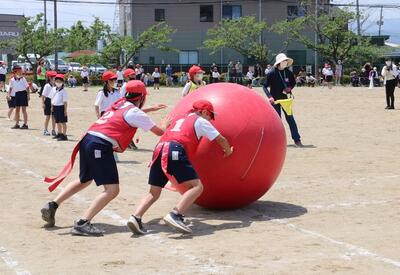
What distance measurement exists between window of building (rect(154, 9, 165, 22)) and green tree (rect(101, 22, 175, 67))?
5.16 meters

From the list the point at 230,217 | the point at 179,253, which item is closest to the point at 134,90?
the point at 230,217

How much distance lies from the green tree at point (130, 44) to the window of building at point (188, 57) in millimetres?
4094

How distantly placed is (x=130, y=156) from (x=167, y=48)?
141ft

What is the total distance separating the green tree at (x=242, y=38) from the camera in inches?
2226

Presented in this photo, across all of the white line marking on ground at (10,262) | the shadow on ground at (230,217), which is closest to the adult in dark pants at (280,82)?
the shadow on ground at (230,217)

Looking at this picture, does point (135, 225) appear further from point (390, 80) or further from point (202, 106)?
point (390, 80)

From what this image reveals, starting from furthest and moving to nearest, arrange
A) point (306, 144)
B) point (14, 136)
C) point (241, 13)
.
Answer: point (241, 13) → point (14, 136) → point (306, 144)

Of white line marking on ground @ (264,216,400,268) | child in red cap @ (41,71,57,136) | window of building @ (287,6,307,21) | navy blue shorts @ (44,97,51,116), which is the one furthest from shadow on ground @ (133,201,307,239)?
window of building @ (287,6,307,21)

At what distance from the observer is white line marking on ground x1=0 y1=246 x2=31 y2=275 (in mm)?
6227

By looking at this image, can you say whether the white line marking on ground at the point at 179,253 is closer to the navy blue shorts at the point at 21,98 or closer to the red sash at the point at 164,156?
the red sash at the point at 164,156

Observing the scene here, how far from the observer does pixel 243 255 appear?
661cm

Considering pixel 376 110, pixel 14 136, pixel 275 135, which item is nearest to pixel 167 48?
pixel 376 110

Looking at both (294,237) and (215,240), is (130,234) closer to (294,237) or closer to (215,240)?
(215,240)

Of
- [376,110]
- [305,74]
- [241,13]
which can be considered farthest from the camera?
[241,13]
